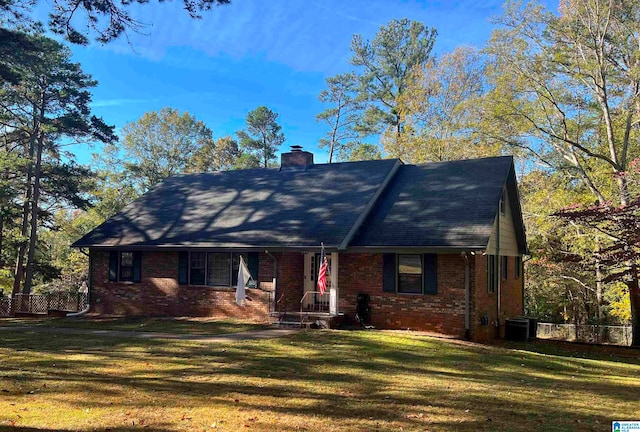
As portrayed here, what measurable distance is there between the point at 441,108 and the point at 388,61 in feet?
33.4

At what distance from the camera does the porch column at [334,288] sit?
1513 centimetres

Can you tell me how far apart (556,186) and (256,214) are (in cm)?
1623

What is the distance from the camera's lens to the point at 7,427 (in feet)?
17.5

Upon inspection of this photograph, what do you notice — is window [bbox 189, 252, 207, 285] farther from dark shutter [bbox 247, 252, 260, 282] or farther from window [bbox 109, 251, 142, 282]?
window [bbox 109, 251, 142, 282]

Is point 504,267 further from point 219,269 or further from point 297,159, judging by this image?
point 219,269

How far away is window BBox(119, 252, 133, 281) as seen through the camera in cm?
1834

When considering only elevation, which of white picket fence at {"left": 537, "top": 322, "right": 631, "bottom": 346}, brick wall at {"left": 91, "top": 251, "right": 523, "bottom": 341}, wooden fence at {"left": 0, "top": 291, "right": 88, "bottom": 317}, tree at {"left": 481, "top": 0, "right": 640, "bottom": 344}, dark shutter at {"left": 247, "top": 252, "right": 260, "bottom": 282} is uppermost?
tree at {"left": 481, "top": 0, "right": 640, "bottom": 344}

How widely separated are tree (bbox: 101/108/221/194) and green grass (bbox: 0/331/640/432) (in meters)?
28.4

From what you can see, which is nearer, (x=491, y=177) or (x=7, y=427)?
(x=7, y=427)

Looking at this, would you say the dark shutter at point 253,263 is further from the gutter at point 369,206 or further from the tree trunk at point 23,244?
the tree trunk at point 23,244

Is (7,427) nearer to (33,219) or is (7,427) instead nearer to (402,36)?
(33,219)

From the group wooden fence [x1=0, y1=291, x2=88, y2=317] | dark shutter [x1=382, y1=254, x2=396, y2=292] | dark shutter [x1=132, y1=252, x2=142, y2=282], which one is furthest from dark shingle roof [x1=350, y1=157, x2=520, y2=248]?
wooden fence [x1=0, y1=291, x2=88, y2=317]

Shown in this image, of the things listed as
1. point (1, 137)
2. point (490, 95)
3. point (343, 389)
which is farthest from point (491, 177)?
point (1, 137)

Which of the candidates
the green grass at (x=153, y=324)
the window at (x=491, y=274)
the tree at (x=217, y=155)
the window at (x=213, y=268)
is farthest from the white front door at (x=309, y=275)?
the tree at (x=217, y=155)
